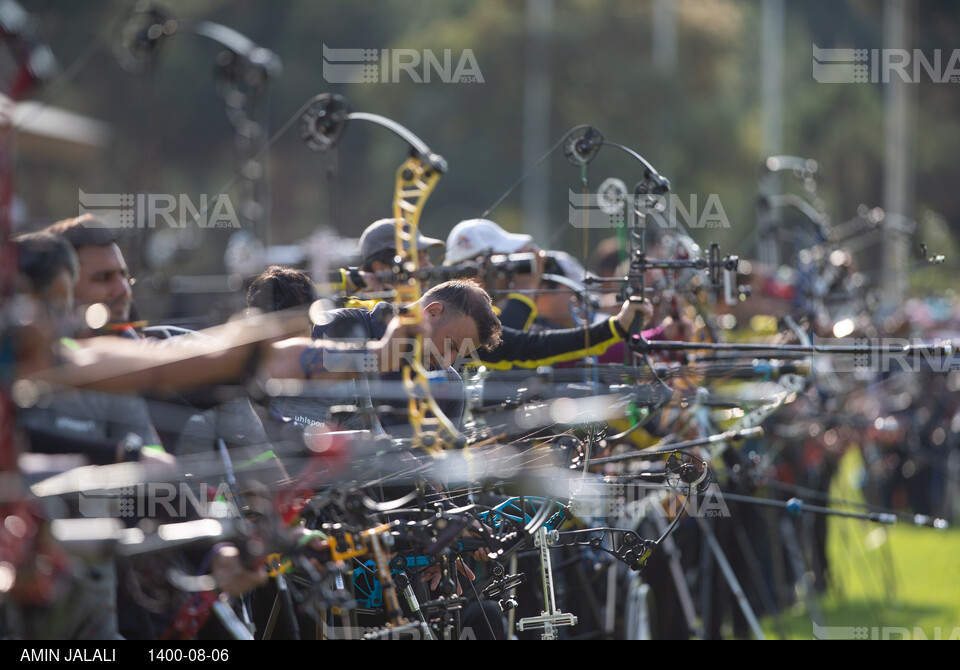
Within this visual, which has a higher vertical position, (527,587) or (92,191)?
(92,191)

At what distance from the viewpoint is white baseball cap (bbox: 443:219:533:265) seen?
21.0 ft

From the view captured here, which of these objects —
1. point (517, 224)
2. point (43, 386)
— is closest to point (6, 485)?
point (43, 386)

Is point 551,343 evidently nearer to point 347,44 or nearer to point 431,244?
point 431,244

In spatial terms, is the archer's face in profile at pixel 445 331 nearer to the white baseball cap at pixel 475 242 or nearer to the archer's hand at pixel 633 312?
the archer's hand at pixel 633 312

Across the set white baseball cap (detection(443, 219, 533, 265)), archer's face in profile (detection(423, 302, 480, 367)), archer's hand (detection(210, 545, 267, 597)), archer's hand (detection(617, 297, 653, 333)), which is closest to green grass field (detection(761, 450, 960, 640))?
white baseball cap (detection(443, 219, 533, 265))

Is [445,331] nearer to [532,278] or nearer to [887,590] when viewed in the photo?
[532,278]

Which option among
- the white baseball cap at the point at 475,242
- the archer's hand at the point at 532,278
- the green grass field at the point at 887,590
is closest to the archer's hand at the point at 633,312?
the archer's hand at the point at 532,278

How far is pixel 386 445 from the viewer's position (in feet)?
12.2

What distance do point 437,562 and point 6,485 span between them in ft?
5.89

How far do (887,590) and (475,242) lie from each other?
475cm

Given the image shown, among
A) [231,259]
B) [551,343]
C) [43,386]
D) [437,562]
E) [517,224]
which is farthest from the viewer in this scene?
[517,224]

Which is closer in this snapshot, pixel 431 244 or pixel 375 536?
pixel 375 536

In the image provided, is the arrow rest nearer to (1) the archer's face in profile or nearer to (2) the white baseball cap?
(2) the white baseball cap

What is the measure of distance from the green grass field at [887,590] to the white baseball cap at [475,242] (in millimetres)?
3356
